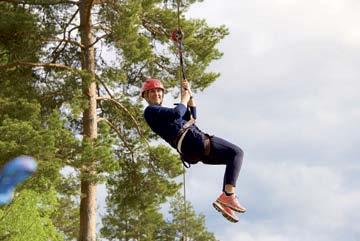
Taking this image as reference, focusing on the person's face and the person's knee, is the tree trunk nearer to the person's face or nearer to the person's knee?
the person's face

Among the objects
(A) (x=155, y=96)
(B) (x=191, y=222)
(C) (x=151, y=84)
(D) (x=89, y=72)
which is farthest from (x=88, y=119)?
(B) (x=191, y=222)

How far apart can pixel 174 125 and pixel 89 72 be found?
1065cm

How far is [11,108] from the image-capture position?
688 inches

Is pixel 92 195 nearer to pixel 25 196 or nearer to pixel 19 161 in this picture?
pixel 25 196

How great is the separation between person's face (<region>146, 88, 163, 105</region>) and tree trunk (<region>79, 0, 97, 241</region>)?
10.3 meters

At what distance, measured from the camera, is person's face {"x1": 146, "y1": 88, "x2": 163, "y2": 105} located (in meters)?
8.34

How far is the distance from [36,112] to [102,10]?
385cm

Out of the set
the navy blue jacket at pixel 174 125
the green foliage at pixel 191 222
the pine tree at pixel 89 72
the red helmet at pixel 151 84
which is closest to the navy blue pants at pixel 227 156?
the navy blue jacket at pixel 174 125

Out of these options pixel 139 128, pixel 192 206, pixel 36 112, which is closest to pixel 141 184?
pixel 139 128

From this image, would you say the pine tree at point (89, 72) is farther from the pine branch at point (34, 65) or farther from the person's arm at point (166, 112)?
the person's arm at point (166, 112)

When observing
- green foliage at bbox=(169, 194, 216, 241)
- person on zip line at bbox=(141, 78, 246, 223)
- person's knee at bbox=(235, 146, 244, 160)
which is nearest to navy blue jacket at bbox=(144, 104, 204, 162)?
person on zip line at bbox=(141, 78, 246, 223)

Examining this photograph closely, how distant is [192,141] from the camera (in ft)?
27.1

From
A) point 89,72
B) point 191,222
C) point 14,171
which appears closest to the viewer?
point 14,171

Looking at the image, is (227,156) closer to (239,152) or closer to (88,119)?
(239,152)
